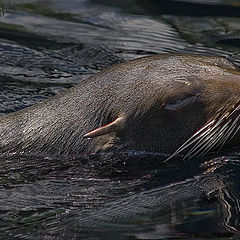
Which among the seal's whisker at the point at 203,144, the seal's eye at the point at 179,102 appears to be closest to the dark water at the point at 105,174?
the seal's whisker at the point at 203,144

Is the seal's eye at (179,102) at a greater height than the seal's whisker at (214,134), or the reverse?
the seal's eye at (179,102)

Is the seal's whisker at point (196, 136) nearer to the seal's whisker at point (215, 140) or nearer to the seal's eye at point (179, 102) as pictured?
the seal's whisker at point (215, 140)

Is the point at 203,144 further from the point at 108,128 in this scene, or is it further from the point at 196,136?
the point at 108,128

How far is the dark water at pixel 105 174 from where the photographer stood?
16.3ft

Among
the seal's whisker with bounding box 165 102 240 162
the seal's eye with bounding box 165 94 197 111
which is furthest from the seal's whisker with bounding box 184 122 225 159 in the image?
the seal's eye with bounding box 165 94 197 111

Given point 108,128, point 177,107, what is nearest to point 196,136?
point 177,107

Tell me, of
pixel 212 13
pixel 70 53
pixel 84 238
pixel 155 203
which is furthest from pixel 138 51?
pixel 84 238

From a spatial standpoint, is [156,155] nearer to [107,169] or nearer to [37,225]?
[107,169]

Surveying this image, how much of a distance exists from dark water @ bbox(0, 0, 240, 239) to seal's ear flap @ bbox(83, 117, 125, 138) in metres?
0.28

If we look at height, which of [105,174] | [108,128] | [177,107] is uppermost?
[177,107]

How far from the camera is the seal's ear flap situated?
570 centimetres

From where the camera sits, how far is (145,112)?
5.83 meters

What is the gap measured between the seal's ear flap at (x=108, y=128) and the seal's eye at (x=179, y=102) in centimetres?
35

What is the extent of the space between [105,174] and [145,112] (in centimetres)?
54
